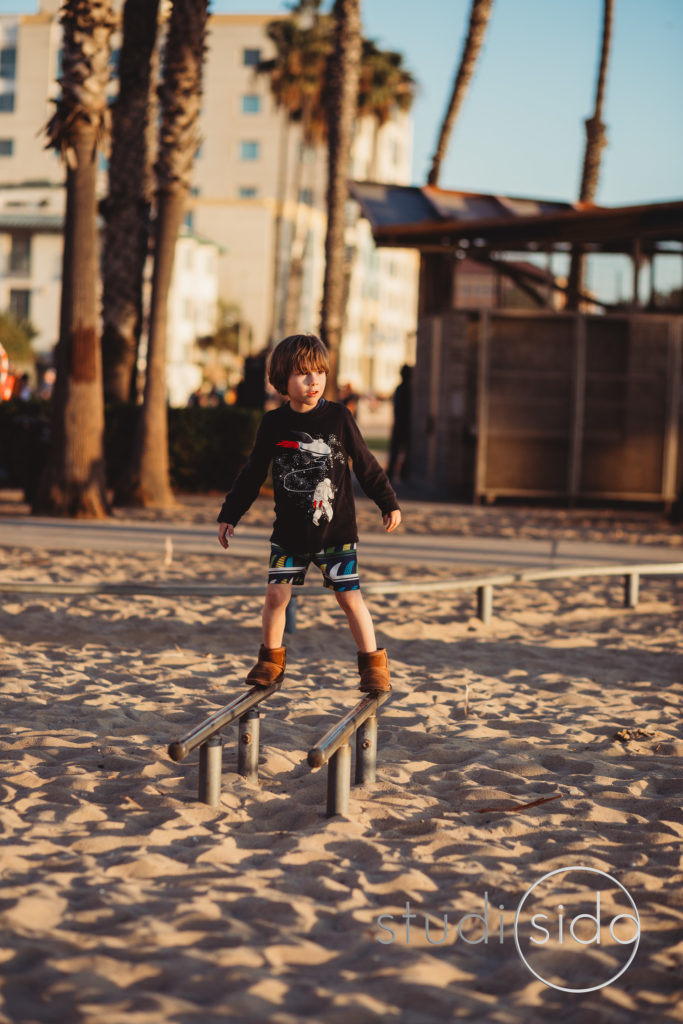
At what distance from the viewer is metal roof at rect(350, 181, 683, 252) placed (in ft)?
57.1

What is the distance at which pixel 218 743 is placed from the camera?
4.72 metres

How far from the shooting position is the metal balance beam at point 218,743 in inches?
177

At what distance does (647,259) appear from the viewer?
19172 mm

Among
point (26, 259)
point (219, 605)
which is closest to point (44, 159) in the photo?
point (26, 259)

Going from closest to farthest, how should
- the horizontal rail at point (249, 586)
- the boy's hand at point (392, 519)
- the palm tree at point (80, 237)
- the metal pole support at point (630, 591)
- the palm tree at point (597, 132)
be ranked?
the boy's hand at point (392, 519), the horizontal rail at point (249, 586), the metal pole support at point (630, 591), the palm tree at point (80, 237), the palm tree at point (597, 132)

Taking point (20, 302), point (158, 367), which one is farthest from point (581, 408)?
point (20, 302)

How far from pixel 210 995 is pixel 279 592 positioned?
211 cm

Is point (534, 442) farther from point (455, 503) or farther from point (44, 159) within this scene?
point (44, 159)

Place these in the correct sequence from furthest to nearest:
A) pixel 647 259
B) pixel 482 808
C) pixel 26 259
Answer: pixel 26 259, pixel 647 259, pixel 482 808

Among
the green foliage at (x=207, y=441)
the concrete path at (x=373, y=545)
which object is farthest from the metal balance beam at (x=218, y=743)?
the green foliage at (x=207, y=441)

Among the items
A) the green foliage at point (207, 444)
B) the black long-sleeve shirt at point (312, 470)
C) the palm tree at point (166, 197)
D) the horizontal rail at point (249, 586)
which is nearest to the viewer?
the black long-sleeve shirt at point (312, 470)

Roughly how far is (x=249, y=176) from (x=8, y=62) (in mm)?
17707

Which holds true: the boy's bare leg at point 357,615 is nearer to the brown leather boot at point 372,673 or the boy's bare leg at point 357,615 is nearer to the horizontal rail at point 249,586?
the brown leather boot at point 372,673

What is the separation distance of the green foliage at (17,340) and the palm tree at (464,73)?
32142 mm
